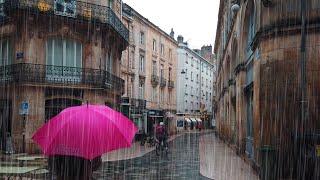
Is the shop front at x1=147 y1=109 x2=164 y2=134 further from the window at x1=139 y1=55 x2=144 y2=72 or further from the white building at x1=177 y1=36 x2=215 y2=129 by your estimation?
the white building at x1=177 y1=36 x2=215 y2=129

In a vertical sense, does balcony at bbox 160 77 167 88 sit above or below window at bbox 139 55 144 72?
below

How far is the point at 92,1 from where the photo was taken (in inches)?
904

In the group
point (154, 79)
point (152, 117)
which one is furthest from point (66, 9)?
point (152, 117)

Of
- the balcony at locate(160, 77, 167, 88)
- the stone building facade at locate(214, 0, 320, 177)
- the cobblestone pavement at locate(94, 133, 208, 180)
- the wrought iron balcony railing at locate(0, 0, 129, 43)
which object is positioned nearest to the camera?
the stone building facade at locate(214, 0, 320, 177)

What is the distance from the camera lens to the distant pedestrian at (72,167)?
434 centimetres

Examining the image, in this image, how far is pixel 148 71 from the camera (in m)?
41.1

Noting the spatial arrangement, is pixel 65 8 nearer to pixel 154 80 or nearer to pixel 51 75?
pixel 51 75

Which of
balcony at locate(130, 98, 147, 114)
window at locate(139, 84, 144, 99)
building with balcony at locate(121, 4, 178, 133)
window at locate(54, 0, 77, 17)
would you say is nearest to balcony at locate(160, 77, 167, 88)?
building with balcony at locate(121, 4, 178, 133)

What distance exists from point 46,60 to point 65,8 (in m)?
3.06

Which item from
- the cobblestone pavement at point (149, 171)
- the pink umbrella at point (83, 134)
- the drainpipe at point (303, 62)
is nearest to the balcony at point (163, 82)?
the cobblestone pavement at point (149, 171)

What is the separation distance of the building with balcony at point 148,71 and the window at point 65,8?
409 inches

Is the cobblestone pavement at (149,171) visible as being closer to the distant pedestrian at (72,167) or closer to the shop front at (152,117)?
the distant pedestrian at (72,167)

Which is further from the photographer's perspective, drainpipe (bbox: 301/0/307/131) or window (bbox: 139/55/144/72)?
window (bbox: 139/55/144/72)

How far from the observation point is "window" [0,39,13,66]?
70.9 feet
